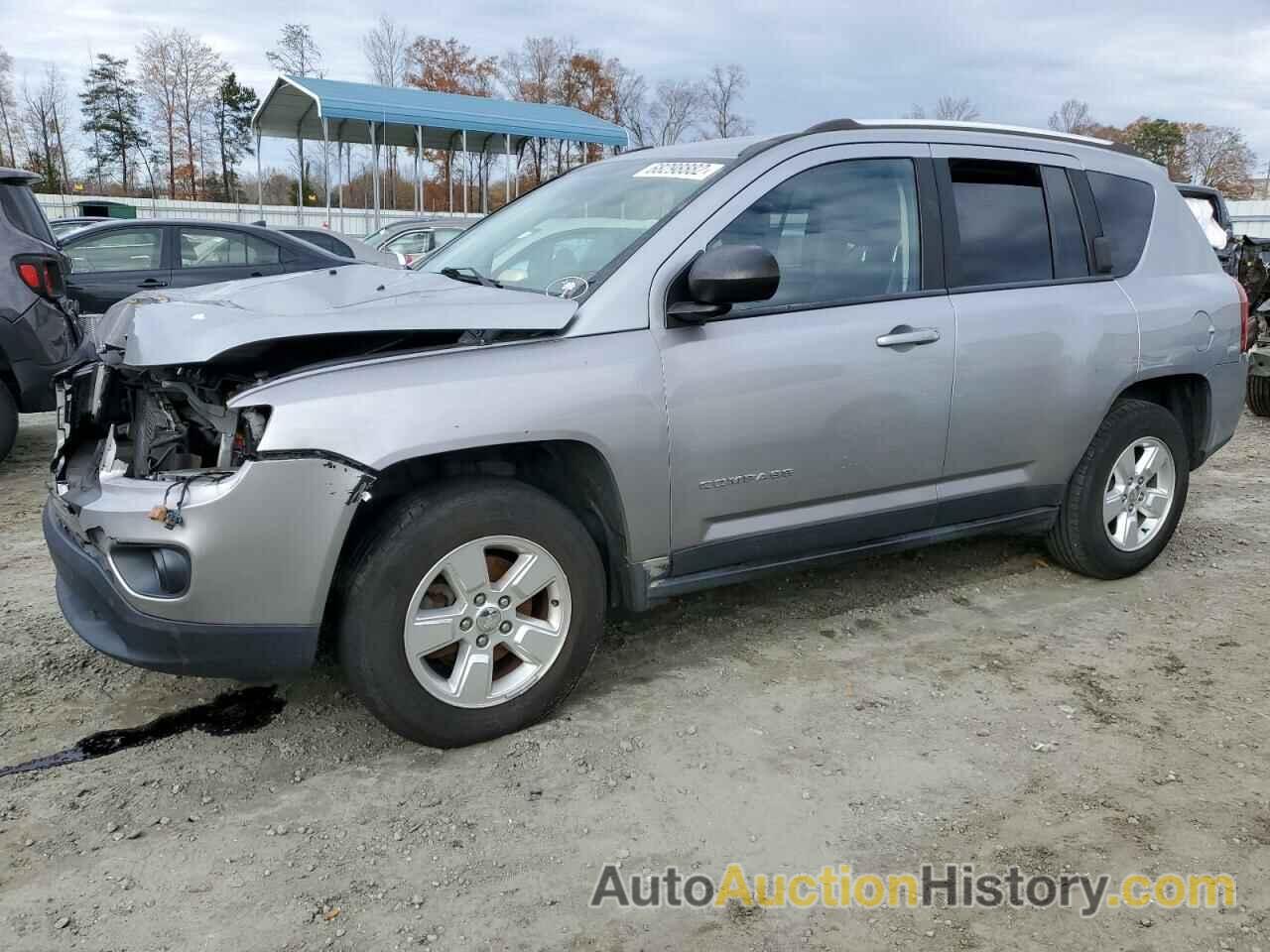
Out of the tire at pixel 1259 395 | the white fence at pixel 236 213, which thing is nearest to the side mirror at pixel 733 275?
the tire at pixel 1259 395

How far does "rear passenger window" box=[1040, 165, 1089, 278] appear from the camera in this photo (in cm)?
407

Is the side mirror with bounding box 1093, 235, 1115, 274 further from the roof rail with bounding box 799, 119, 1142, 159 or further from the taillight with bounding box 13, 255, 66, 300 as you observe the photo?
the taillight with bounding box 13, 255, 66, 300

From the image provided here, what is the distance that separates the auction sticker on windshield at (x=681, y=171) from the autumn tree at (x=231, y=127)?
168 ft

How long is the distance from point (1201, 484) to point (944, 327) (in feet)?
12.9

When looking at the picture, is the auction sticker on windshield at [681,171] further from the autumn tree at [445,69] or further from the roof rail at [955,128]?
the autumn tree at [445,69]

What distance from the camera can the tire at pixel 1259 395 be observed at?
8883mm

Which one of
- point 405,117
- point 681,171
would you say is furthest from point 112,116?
point 681,171

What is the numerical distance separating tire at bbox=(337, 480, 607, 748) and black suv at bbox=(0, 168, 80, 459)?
4.26m

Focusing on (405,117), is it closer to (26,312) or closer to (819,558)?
(26,312)

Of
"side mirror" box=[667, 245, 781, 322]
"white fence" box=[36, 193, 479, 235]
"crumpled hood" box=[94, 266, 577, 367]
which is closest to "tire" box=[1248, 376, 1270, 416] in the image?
"side mirror" box=[667, 245, 781, 322]

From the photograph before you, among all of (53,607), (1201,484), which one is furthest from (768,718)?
(1201,484)

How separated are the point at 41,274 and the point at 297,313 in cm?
430

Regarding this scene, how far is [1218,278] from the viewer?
15.0 ft

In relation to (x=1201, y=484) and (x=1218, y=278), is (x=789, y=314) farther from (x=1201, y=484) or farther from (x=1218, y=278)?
(x=1201, y=484)
